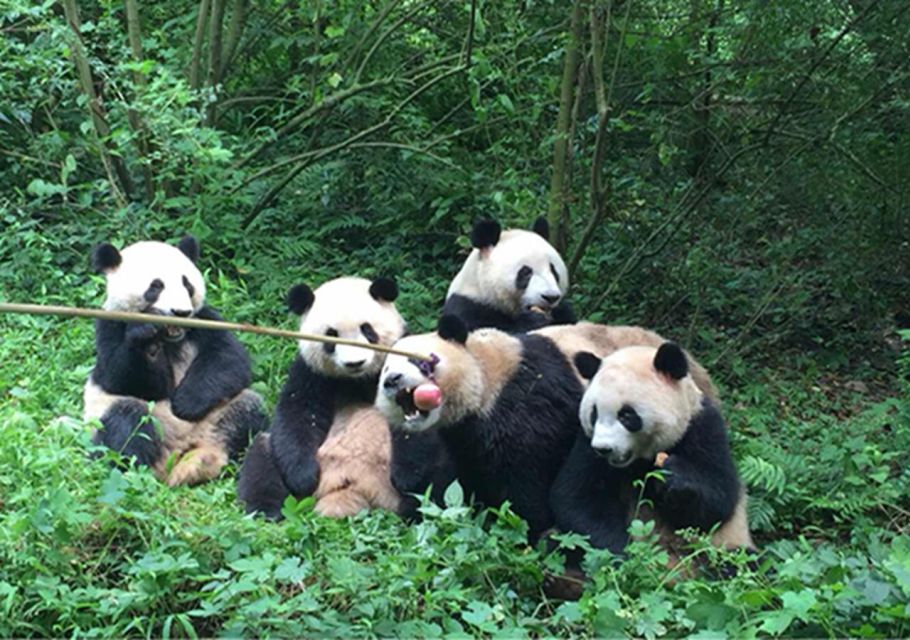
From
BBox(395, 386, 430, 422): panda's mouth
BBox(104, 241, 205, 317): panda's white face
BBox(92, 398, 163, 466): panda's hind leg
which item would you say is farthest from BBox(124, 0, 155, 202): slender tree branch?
BBox(395, 386, 430, 422): panda's mouth

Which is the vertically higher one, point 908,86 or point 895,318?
point 908,86

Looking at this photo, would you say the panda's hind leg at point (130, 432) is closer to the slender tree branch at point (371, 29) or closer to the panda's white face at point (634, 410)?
the panda's white face at point (634, 410)

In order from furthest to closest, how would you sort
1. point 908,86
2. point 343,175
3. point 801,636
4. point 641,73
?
point 343,175, point 641,73, point 908,86, point 801,636

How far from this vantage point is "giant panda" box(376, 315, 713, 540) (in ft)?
16.6

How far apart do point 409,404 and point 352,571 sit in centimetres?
94

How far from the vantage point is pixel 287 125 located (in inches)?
380

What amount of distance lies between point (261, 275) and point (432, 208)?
1725 mm

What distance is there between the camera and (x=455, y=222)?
32.0 ft

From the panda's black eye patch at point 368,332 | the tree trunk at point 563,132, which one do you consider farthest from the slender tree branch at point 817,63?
the panda's black eye patch at point 368,332

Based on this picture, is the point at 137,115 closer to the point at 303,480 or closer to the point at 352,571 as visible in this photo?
the point at 303,480

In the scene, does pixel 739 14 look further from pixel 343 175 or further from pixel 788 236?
pixel 343 175

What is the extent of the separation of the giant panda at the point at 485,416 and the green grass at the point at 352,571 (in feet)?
0.82

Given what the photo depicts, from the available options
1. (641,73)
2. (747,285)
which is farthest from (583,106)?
(747,285)

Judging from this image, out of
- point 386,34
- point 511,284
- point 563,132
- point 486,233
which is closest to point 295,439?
point 511,284
